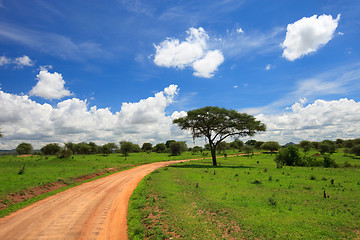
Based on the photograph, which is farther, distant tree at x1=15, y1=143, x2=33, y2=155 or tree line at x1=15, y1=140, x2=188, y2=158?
distant tree at x1=15, y1=143, x2=33, y2=155

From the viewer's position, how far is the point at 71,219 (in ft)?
41.2

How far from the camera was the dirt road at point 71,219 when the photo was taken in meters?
10.6

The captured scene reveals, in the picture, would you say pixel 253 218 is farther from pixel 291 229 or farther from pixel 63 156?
pixel 63 156

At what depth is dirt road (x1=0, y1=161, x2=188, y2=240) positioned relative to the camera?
10.6 m

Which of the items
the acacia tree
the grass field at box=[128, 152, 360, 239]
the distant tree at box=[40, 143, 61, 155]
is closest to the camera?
the grass field at box=[128, 152, 360, 239]

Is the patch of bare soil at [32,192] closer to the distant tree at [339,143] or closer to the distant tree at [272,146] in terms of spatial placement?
the distant tree at [272,146]

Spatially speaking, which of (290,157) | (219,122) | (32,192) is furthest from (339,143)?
(32,192)

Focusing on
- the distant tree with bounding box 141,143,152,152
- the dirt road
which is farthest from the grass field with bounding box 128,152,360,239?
the distant tree with bounding box 141,143,152,152

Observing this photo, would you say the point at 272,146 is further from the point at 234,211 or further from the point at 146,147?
the point at 234,211

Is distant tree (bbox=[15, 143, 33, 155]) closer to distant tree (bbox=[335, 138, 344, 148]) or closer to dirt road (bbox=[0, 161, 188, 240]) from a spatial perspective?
dirt road (bbox=[0, 161, 188, 240])


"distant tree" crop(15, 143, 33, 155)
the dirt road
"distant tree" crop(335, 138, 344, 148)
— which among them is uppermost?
"distant tree" crop(15, 143, 33, 155)

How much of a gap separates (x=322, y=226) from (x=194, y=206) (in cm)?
798

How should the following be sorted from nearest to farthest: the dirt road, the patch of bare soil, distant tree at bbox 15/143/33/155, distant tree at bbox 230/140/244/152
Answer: the dirt road < the patch of bare soil < distant tree at bbox 15/143/33/155 < distant tree at bbox 230/140/244/152

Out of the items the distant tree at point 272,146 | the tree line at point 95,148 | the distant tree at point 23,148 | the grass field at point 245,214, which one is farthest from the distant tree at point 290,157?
the distant tree at point 23,148
